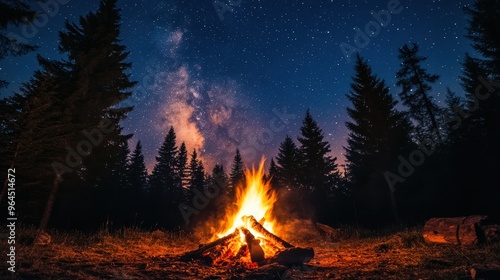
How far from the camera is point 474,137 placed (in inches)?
757

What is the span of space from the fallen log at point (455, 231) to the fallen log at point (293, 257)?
4.46 meters

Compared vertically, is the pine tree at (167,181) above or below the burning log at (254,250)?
above

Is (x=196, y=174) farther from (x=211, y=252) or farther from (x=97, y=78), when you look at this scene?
(x=211, y=252)

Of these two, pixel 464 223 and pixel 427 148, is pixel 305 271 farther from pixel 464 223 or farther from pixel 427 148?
pixel 427 148

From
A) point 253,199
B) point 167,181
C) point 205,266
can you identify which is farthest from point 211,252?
point 167,181

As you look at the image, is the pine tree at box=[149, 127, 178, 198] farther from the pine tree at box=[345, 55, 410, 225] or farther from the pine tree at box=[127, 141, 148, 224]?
the pine tree at box=[345, 55, 410, 225]

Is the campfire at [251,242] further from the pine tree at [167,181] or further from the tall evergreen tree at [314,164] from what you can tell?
the pine tree at [167,181]

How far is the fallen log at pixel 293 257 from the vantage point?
22.2 feet

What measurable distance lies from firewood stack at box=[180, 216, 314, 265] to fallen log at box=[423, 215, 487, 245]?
14.5 ft

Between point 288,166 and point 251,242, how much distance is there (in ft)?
102

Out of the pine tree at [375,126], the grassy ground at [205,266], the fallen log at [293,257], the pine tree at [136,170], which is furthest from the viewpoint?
the pine tree at [136,170]

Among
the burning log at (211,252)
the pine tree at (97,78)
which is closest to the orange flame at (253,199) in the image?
the burning log at (211,252)

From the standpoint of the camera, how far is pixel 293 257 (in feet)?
22.4

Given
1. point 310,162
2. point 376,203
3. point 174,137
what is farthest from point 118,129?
point 174,137
